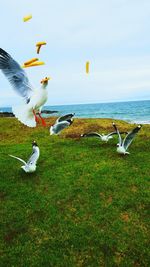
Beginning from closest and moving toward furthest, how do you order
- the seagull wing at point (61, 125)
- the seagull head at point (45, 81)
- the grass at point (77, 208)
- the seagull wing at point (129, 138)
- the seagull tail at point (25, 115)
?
1. the seagull head at point (45, 81)
2. the seagull tail at point (25, 115)
3. the grass at point (77, 208)
4. the seagull wing at point (61, 125)
5. the seagull wing at point (129, 138)

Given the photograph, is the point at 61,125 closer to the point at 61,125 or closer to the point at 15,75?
the point at 61,125

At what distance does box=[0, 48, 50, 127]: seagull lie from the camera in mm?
9079

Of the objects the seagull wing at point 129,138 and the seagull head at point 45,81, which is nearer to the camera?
the seagull head at point 45,81

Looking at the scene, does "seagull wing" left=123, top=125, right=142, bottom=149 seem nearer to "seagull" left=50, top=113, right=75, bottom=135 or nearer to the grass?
the grass

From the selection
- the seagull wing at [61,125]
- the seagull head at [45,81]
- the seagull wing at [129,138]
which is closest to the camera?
the seagull head at [45,81]

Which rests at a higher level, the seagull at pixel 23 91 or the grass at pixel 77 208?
the seagull at pixel 23 91

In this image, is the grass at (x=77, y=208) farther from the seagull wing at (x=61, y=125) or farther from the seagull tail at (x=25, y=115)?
the seagull tail at (x=25, y=115)

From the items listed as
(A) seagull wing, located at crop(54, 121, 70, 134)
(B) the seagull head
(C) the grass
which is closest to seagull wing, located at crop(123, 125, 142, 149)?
(C) the grass

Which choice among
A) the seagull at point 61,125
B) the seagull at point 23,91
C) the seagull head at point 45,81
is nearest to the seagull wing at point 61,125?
the seagull at point 61,125

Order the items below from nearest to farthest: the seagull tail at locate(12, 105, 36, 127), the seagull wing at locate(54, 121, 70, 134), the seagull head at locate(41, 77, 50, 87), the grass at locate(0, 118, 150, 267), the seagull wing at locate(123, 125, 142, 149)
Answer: the seagull head at locate(41, 77, 50, 87)
the seagull tail at locate(12, 105, 36, 127)
the grass at locate(0, 118, 150, 267)
the seagull wing at locate(54, 121, 70, 134)
the seagull wing at locate(123, 125, 142, 149)

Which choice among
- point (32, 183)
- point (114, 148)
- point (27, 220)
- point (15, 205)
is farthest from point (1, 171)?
point (114, 148)

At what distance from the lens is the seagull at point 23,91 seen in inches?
357

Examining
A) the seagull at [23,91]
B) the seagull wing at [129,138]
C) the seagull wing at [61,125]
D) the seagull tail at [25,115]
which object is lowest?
the seagull wing at [129,138]

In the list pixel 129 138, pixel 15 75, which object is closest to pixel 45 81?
pixel 15 75
